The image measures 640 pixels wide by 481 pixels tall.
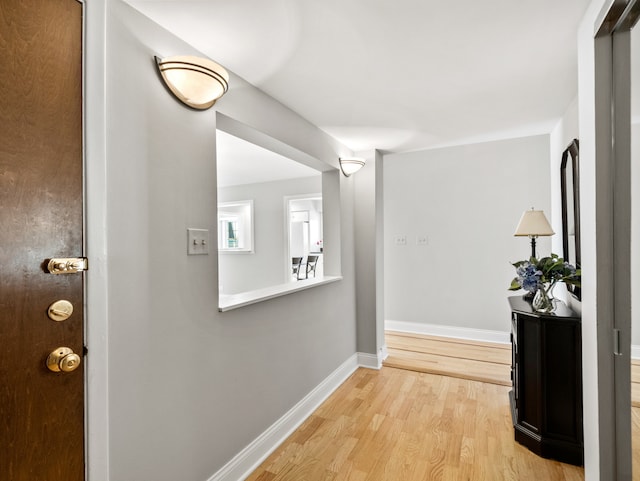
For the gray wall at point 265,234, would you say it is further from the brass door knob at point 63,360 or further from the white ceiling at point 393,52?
the brass door knob at point 63,360

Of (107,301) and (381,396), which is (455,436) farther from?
(107,301)

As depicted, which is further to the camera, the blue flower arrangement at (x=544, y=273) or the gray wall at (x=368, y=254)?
the gray wall at (x=368, y=254)

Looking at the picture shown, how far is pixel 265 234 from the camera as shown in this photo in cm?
607

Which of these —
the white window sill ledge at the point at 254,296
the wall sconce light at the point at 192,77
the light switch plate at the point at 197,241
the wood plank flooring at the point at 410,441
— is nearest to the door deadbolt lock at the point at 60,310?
the light switch plate at the point at 197,241

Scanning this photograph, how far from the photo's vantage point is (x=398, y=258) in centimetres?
452

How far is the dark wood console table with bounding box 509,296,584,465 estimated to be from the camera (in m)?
1.93

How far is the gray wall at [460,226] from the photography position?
377cm

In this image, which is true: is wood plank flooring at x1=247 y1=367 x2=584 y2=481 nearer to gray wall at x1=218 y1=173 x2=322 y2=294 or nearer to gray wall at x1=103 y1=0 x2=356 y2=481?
gray wall at x1=103 y1=0 x2=356 y2=481

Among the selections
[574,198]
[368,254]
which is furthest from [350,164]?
[574,198]

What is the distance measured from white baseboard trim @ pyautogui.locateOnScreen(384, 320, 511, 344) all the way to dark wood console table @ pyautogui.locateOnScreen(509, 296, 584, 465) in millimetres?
2021

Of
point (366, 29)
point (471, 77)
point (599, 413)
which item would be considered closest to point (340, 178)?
point (471, 77)

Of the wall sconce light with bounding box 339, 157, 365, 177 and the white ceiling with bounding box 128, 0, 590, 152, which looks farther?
the wall sconce light with bounding box 339, 157, 365, 177

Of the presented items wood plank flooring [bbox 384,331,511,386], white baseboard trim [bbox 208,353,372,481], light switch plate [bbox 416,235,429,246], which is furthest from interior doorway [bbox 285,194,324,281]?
white baseboard trim [bbox 208,353,372,481]

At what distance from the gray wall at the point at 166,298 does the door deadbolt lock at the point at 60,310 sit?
0.14 metres
